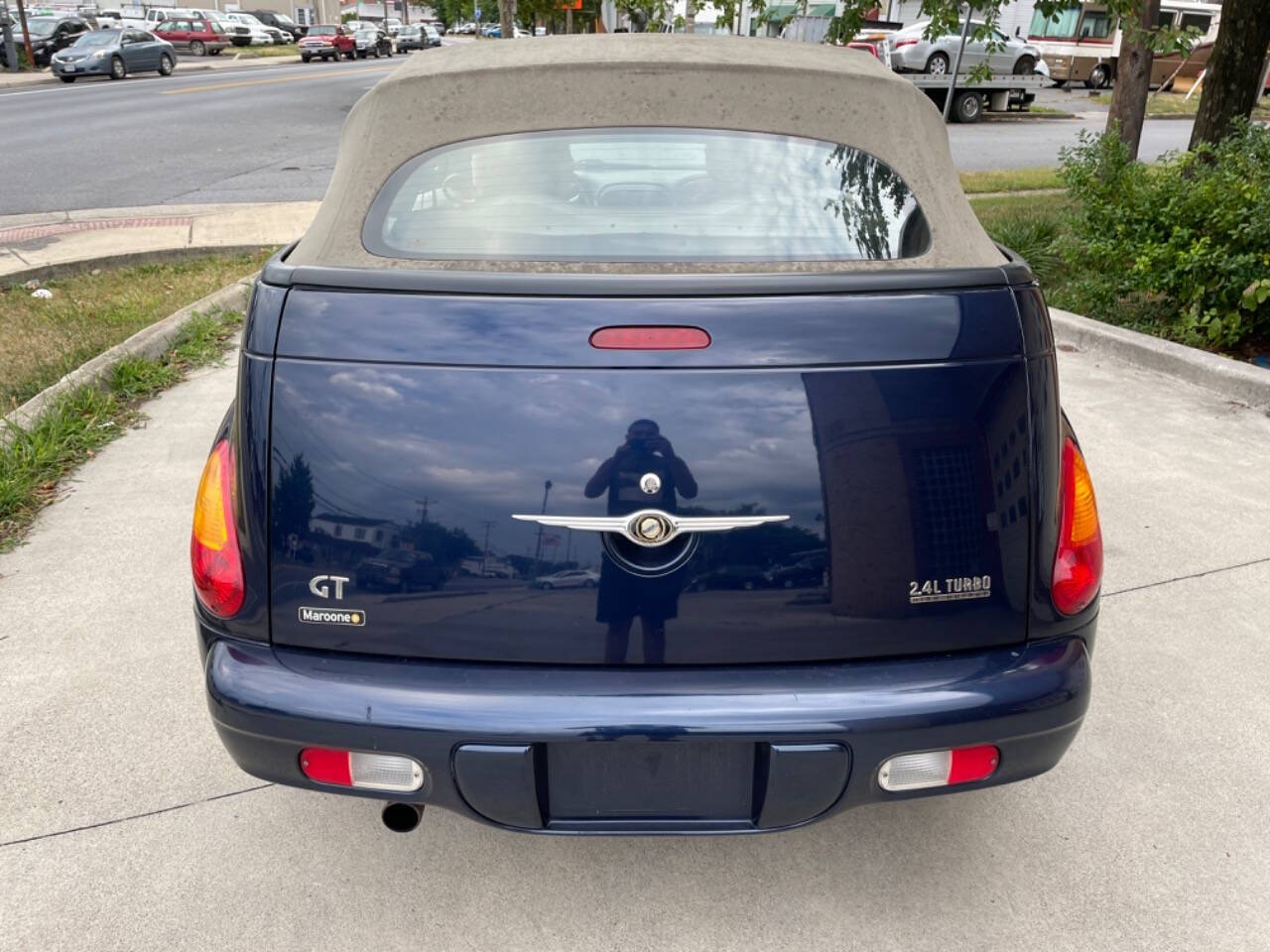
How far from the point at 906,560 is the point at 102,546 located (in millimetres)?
3223

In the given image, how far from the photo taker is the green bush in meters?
5.53

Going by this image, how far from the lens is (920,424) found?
6.03 ft

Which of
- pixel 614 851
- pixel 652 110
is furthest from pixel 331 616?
pixel 652 110

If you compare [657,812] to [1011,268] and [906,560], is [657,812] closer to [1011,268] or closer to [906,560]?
[906,560]

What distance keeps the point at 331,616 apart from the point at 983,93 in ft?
84.7

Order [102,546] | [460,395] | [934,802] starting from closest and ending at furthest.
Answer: [460,395] → [934,802] → [102,546]

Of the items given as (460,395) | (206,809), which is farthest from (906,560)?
(206,809)

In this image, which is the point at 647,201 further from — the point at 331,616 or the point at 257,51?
the point at 257,51

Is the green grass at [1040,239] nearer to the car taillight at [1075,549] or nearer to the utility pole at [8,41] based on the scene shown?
the car taillight at [1075,549]

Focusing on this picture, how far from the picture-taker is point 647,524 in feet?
5.87

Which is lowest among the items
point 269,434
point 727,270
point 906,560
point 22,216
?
point 22,216

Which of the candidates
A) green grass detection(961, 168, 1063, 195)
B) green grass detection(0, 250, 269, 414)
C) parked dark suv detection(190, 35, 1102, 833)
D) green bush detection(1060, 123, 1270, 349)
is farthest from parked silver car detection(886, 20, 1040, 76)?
parked dark suv detection(190, 35, 1102, 833)

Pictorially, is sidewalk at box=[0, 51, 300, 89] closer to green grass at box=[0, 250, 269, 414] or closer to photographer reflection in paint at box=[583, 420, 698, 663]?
green grass at box=[0, 250, 269, 414]

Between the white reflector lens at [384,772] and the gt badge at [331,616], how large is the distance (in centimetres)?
25
